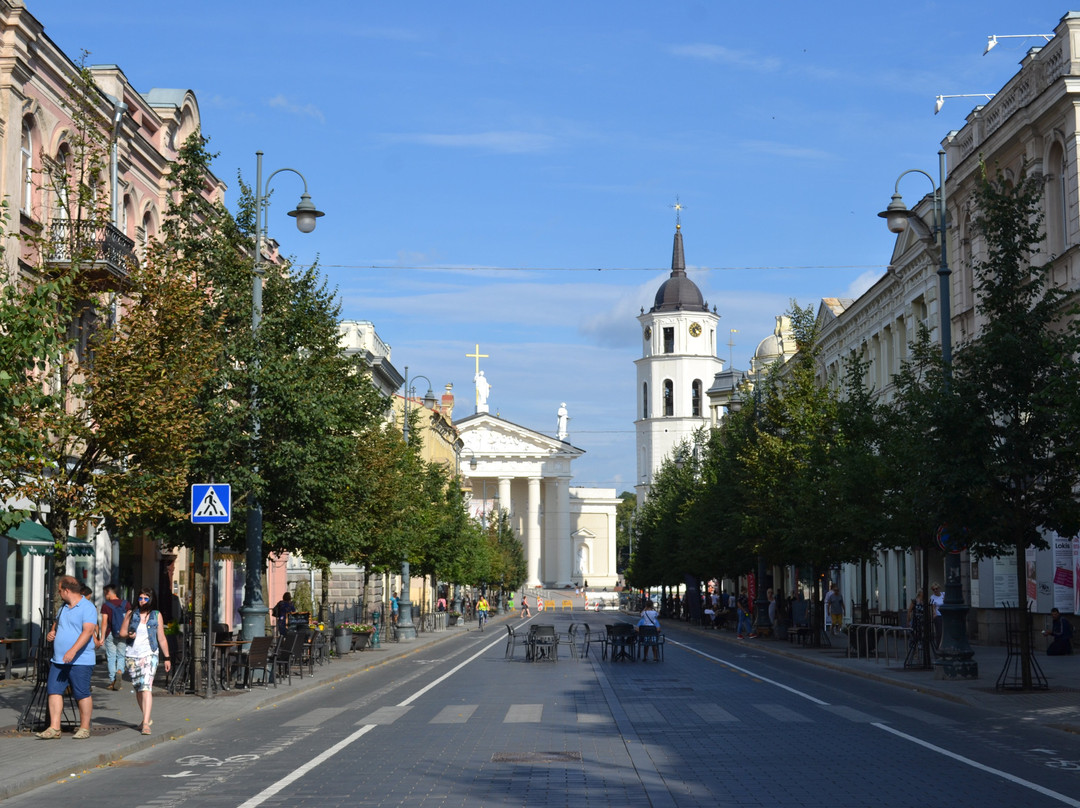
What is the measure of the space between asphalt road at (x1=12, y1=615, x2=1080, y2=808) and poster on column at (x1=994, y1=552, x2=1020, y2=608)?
14.4m

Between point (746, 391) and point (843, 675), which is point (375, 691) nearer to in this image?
point (843, 675)

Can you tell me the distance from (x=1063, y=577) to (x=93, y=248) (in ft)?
78.0

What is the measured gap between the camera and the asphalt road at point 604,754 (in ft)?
37.1

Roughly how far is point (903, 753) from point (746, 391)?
1634 inches

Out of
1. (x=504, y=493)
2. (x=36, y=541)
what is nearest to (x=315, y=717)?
(x=36, y=541)

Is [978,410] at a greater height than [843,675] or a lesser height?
greater

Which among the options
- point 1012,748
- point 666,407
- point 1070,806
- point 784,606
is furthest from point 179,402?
point 666,407

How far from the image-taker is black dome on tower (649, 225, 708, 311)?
15450 centimetres

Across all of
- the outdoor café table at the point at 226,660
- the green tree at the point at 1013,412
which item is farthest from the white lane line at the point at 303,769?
the green tree at the point at 1013,412

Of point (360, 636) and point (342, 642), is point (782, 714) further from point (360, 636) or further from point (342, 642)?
point (360, 636)

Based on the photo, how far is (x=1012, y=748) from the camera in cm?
1460

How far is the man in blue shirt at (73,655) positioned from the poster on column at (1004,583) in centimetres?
2685

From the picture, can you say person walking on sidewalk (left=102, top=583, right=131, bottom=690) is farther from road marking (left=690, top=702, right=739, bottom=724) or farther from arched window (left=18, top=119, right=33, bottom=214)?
road marking (left=690, top=702, right=739, bottom=724)

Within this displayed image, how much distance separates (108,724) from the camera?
677 inches
